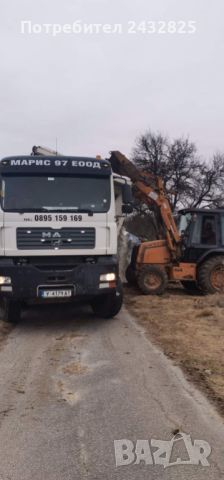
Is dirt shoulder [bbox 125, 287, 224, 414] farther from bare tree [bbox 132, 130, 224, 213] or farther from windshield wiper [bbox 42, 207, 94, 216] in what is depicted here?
bare tree [bbox 132, 130, 224, 213]

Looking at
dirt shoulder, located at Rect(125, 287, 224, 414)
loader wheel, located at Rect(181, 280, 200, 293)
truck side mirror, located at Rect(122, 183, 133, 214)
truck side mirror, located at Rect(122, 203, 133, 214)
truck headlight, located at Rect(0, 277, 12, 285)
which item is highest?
truck side mirror, located at Rect(122, 183, 133, 214)

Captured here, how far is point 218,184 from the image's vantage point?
48938 millimetres

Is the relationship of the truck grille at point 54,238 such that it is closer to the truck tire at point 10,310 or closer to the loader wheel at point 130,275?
the truck tire at point 10,310

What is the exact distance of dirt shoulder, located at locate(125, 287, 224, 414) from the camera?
621 centimetres

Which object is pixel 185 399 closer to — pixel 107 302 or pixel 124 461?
pixel 124 461

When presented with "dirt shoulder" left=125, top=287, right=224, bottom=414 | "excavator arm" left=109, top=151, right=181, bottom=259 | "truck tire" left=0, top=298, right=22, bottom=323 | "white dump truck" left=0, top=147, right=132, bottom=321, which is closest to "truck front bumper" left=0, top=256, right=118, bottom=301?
"white dump truck" left=0, top=147, right=132, bottom=321

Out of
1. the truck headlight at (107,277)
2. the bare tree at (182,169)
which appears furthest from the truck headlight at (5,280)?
the bare tree at (182,169)

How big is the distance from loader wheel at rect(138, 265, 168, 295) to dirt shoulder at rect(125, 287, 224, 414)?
31cm

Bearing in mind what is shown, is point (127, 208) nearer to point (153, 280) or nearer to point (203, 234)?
point (153, 280)

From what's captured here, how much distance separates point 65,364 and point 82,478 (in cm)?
320

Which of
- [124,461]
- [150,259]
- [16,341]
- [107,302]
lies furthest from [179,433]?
[150,259]

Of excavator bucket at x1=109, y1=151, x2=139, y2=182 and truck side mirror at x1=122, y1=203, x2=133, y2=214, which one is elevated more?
excavator bucket at x1=109, y1=151, x2=139, y2=182

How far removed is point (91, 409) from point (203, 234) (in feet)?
33.2

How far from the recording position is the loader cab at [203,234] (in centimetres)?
1462
